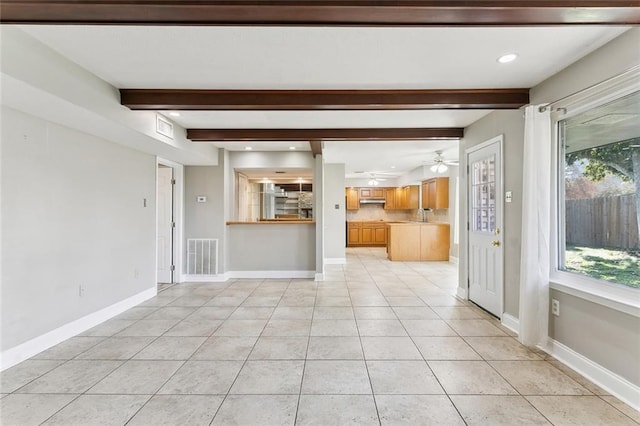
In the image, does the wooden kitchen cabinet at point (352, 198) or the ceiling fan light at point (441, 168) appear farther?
the wooden kitchen cabinet at point (352, 198)

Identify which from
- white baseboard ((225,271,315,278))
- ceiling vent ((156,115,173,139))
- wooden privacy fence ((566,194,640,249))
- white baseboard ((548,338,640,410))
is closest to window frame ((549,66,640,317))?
wooden privacy fence ((566,194,640,249))

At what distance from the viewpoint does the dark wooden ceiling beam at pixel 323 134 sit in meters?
4.33

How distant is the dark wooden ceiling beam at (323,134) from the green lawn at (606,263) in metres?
2.31

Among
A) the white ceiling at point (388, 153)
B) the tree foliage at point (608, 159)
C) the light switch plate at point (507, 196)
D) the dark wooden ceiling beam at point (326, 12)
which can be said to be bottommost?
the light switch plate at point (507, 196)

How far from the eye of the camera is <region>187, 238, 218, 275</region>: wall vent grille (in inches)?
221

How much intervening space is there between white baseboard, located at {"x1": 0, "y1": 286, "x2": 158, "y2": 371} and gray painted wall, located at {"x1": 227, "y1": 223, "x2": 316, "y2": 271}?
1.92 meters

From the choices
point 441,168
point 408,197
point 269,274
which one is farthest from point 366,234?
point 269,274

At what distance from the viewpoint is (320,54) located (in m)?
2.34

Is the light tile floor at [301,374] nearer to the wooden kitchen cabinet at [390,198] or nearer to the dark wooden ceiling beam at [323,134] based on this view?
the dark wooden ceiling beam at [323,134]

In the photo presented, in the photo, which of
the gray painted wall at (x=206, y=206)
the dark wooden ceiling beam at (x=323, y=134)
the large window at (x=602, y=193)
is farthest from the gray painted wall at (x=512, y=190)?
the gray painted wall at (x=206, y=206)

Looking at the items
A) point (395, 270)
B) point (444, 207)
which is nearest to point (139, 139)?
point (395, 270)

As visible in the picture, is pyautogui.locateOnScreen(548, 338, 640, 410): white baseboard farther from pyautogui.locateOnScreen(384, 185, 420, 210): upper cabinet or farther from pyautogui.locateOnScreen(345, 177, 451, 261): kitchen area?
pyautogui.locateOnScreen(384, 185, 420, 210): upper cabinet

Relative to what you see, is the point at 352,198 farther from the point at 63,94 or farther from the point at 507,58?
the point at 63,94

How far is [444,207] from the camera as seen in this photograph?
7.73 meters
